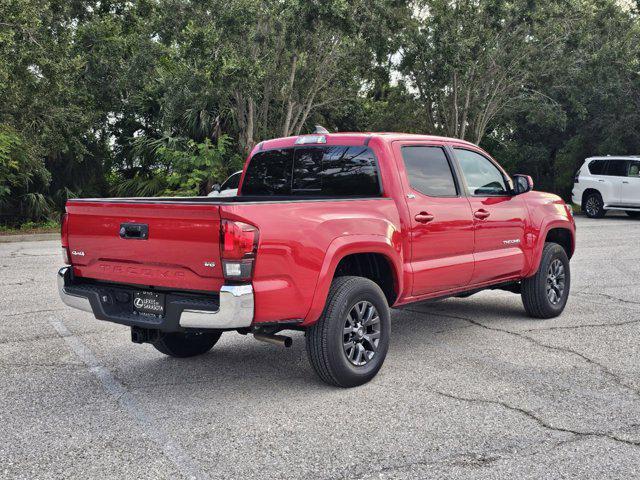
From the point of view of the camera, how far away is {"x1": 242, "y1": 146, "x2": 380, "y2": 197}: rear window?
5.89m

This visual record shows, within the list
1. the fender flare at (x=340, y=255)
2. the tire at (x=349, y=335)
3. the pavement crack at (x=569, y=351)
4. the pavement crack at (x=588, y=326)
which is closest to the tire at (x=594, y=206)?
the pavement crack at (x=588, y=326)

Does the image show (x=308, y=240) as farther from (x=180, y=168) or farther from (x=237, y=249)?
(x=180, y=168)

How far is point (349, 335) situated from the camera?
528 cm

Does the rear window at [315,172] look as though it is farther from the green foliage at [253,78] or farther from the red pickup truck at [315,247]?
the green foliage at [253,78]

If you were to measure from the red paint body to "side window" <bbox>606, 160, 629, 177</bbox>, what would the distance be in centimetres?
1749

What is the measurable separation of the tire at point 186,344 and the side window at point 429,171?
2.03 meters

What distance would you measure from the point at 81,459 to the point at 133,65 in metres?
20.2

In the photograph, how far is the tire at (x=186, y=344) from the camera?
602 centimetres

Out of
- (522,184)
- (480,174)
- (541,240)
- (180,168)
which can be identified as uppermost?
(180,168)

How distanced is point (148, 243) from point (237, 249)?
2.39 feet

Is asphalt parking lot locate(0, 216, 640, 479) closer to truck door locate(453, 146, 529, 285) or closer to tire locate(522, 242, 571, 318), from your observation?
tire locate(522, 242, 571, 318)

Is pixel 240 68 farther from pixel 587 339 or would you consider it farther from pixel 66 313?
pixel 587 339

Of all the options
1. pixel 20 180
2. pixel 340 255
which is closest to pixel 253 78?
pixel 20 180

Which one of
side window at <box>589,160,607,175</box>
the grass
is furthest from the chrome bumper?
side window at <box>589,160,607,175</box>
